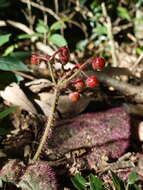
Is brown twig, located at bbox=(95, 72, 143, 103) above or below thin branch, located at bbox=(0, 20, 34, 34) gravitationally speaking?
below

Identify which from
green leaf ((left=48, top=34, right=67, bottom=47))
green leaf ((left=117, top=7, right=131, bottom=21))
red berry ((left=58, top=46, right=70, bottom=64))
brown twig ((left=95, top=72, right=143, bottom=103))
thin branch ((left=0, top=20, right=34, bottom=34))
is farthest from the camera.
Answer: green leaf ((left=117, top=7, right=131, bottom=21))

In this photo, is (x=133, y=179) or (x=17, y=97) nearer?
(x=133, y=179)

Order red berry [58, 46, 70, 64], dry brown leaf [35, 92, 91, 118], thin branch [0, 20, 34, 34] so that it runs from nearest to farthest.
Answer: red berry [58, 46, 70, 64]
dry brown leaf [35, 92, 91, 118]
thin branch [0, 20, 34, 34]

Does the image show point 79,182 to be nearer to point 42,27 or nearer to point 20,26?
point 42,27

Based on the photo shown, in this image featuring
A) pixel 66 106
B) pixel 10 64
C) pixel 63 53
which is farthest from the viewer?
pixel 66 106

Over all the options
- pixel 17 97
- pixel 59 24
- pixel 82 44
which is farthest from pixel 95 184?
pixel 82 44

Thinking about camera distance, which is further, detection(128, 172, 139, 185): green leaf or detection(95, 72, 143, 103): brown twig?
detection(95, 72, 143, 103): brown twig

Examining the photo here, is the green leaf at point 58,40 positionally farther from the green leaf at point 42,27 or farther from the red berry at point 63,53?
the red berry at point 63,53

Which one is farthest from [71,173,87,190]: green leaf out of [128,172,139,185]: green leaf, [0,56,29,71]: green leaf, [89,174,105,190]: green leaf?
[0,56,29,71]: green leaf

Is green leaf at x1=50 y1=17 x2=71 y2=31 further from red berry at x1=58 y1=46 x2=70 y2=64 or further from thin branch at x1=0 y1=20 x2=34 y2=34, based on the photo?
red berry at x1=58 y1=46 x2=70 y2=64
